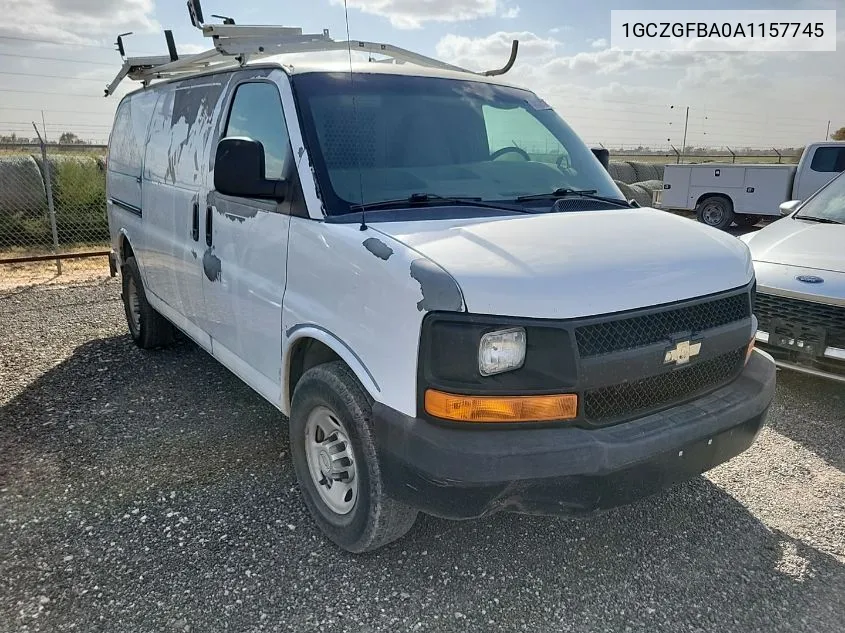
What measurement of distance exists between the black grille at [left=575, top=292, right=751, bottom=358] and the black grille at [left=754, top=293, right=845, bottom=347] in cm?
193

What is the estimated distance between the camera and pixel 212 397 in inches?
186

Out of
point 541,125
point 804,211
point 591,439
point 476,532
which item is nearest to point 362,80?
point 541,125

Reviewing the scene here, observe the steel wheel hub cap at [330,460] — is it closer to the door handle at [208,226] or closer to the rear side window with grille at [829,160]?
the door handle at [208,226]

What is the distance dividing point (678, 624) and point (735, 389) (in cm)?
103

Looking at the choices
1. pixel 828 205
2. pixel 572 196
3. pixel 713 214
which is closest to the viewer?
pixel 572 196

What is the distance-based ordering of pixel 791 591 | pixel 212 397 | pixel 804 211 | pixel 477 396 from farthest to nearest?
1. pixel 804 211
2. pixel 212 397
3. pixel 791 591
4. pixel 477 396

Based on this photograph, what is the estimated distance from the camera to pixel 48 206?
11086 mm

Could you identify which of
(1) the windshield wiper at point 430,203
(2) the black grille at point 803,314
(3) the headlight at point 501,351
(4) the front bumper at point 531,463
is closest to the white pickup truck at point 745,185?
(2) the black grille at point 803,314

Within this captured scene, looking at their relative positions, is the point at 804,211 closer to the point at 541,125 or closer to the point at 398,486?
the point at 541,125

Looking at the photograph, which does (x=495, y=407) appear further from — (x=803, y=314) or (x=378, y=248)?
(x=803, y=314)

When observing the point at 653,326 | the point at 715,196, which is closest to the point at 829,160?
the point at 715,196

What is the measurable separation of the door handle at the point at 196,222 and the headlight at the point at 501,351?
2.32m

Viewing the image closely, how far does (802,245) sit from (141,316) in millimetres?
5383

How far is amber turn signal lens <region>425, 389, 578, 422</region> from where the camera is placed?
2.30m
